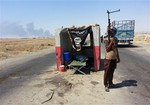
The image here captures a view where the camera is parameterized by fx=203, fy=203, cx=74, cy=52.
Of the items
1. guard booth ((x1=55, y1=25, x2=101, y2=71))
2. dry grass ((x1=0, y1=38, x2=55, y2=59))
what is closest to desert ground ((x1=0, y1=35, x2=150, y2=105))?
guard booth ((x1=55, y1=25, x2=101, y2=71))

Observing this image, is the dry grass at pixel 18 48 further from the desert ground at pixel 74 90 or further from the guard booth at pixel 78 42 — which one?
the desert ground at pixel 74 90

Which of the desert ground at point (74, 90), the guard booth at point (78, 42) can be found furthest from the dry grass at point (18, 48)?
the desert ground at point (74, 90)

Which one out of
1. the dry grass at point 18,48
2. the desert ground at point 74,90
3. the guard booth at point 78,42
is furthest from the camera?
the dry grass at point 18,48

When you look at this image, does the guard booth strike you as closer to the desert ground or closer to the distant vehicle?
the desert ground

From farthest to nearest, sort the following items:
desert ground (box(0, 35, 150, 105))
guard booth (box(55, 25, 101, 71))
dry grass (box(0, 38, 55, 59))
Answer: dry grass (box(0, 38, 55, 59)) → guard booth (box(55, 25, 101, 71)) → desert ground (box(0, 35, 150, 105))

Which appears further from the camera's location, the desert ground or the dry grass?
the dry grass

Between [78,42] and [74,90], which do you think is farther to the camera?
[78,42]

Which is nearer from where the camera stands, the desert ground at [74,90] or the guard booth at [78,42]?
the desert ground at [74,90]

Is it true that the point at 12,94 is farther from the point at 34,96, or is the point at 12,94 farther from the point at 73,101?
the point at 73,101

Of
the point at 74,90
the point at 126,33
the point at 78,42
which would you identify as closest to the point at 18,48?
the point at 126,33

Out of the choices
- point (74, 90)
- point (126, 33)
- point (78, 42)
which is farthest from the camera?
point (126, 33)

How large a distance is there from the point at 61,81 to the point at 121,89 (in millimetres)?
2772

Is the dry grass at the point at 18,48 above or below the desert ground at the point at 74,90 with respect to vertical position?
below

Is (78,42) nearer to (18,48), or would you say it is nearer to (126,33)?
(126,33)
